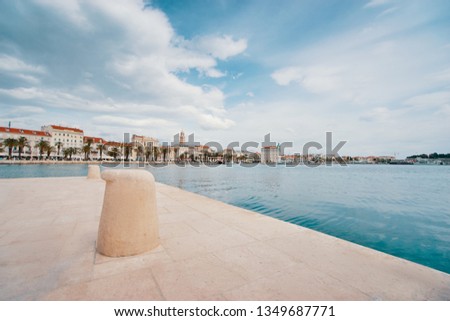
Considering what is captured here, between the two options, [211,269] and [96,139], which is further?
[96,139]

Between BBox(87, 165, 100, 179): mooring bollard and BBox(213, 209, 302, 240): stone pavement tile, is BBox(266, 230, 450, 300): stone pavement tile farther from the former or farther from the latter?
BBox(87, 165, 100, 179): mooring bollard

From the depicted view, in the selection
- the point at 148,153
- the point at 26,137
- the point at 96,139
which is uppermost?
the point at 96,139

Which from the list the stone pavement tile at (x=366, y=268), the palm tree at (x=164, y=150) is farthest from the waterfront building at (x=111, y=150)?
the stone pavement tile at (x=366, y=268)

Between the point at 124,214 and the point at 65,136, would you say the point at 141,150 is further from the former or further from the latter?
the point at 124,214

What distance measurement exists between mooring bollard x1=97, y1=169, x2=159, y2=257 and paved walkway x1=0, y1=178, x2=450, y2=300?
0.64ft

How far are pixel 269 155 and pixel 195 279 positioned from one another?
533 ft

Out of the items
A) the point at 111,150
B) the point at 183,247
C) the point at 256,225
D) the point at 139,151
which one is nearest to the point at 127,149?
the point at 139,151

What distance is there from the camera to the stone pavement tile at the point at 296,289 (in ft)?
7.68

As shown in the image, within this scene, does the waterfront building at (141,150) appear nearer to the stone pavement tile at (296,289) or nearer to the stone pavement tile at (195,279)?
the stone pavement tile at (195,279)

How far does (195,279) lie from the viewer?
2.63 meters

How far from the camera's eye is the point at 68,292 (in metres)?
2.34
